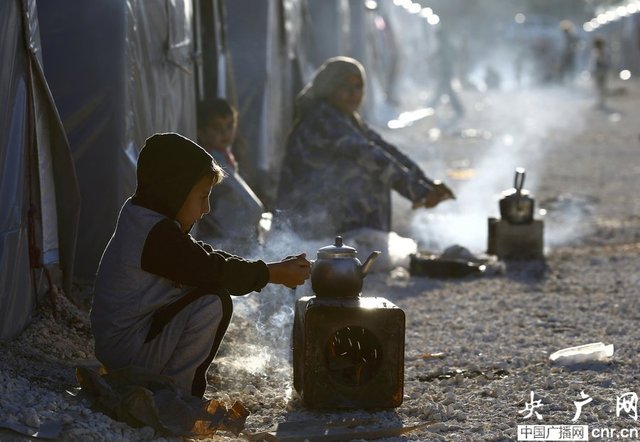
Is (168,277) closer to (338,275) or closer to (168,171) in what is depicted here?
(168,171)

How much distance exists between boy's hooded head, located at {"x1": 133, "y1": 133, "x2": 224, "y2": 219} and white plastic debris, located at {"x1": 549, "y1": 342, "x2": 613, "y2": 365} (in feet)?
6.59

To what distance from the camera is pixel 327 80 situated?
7.64 m

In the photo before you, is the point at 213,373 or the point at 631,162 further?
the point at 631,162

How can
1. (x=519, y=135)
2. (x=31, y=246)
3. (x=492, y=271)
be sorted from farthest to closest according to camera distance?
(x=519, y=135), (x=492, y=271), (x=31, y=246)

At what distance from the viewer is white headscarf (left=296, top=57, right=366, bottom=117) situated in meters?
7.55

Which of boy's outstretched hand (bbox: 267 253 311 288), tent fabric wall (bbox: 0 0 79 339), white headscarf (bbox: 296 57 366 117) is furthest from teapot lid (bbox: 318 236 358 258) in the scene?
white headscarf (bbox: 296 57 366 117)

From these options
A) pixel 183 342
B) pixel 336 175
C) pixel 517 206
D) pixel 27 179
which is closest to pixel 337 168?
pixel 336 175

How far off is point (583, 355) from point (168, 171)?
86.2 inches

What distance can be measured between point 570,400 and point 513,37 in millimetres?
41383

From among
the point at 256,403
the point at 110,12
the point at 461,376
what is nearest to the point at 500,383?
the point at 461,376

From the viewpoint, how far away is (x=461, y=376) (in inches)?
188

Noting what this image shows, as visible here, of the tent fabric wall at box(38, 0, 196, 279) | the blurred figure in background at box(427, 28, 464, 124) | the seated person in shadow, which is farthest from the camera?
the blurred figure in background at box(427, 28, 464, 124)

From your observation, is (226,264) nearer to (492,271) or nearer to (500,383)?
(500,383)

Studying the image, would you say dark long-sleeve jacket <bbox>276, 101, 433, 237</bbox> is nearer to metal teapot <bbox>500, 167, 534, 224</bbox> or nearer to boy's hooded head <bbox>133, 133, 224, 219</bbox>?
metal teapot <bbox>500, 167, 534, 224</bbox>
